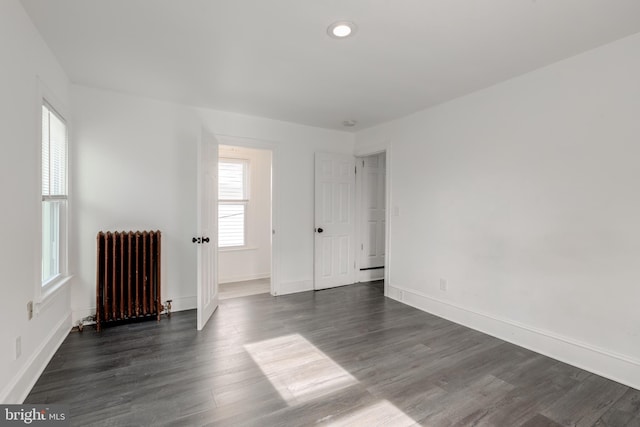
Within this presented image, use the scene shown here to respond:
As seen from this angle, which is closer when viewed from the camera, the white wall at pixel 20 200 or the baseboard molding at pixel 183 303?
the white wall at pixel 20 200

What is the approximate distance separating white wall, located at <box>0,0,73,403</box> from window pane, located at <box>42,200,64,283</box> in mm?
432

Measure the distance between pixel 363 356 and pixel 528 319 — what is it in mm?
1577

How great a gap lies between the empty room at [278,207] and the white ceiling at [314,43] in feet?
0.07

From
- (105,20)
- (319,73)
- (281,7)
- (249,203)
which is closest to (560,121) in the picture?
(319,73)

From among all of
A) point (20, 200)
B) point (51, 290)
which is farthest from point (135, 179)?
point (20, 200)

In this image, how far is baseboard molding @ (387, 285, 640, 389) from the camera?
87.7 inches

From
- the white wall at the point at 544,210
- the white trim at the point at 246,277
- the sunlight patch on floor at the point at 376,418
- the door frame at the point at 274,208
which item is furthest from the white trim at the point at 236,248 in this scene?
the sunlight patch on floor at the point at 376,418

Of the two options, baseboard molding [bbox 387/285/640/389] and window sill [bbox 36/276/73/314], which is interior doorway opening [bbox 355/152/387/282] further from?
window sill [bbox 36/276/73/314]

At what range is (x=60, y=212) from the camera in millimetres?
3000

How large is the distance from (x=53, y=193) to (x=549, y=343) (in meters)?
4.61

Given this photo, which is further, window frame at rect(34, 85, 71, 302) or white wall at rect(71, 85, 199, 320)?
white wall at rect(71, 85, 199, 320)

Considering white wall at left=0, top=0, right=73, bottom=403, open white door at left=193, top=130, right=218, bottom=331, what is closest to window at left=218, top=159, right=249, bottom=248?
open white door at left=193, top=130, right=218, bottom=331

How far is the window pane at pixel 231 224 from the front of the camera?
16.9 ft

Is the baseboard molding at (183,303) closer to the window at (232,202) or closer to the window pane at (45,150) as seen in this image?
the window at (232,202)
